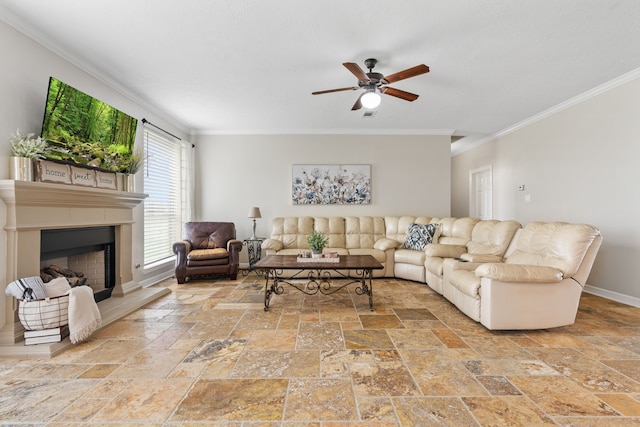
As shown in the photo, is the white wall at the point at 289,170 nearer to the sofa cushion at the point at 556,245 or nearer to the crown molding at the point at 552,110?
the crown molding at the point at 552,110

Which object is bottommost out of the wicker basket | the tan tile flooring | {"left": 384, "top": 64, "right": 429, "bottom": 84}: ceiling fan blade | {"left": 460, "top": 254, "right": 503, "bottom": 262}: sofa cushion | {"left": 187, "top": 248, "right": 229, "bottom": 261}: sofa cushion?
the tan tile flooring

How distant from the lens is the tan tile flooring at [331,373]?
5.10 ft

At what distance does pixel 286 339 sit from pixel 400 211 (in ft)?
12.7

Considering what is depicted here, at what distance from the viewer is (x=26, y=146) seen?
2303 millimetres

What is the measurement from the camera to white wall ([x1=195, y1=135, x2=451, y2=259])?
5.61 m

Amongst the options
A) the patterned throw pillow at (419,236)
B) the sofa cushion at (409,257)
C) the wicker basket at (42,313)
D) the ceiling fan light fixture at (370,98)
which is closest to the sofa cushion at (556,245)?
the sofa cushion at (409,257)

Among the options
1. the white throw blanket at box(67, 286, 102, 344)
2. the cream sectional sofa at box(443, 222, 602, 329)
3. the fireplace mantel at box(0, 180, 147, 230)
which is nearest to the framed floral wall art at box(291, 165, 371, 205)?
the cream sectional sofa at box(443, 222, 602, 329)

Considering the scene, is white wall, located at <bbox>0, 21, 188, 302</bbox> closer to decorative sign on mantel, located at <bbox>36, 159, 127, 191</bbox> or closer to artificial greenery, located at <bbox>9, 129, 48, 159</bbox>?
artificial greenery, located at <bbox>9, 129, 48, 159</bbox>

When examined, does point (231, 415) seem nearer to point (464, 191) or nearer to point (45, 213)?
point (45, 213)

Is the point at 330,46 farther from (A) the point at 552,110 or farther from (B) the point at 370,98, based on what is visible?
(A) the point at 552,110

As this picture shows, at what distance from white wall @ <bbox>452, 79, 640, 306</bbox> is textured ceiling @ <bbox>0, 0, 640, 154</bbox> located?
1.24 ft

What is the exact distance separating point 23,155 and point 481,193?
295 inches

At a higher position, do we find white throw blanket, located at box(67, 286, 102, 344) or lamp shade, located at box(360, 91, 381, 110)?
lamp shade, located at box(360, 91, 381, 110)

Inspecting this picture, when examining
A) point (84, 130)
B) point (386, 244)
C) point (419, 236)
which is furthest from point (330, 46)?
point (419, 236)
